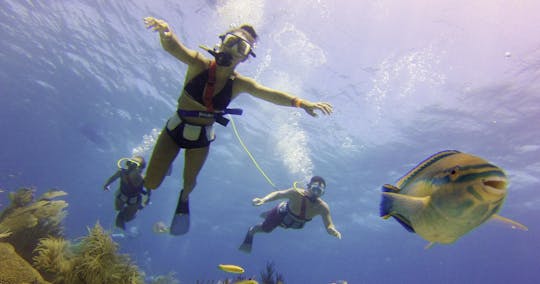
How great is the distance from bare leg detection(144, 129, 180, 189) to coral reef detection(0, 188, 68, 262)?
279cm

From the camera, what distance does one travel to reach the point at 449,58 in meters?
13.3

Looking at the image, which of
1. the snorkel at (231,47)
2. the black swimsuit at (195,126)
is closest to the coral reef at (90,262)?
the black swimsuit at (195,126)

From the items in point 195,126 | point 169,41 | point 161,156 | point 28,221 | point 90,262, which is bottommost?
point 90,262

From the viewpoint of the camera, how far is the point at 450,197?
144 cm

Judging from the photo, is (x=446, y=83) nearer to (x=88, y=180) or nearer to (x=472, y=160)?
(x=472, y=160)

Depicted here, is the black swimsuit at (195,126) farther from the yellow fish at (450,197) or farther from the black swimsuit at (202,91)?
the yellow fish at (450,197)

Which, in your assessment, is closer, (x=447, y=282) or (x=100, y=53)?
(x=100, y=53)

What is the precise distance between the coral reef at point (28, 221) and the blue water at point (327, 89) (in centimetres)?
184

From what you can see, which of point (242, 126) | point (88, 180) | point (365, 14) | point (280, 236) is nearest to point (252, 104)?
point (242, 126)

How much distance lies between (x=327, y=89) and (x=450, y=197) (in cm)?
1635

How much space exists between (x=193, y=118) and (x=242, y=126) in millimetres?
19509

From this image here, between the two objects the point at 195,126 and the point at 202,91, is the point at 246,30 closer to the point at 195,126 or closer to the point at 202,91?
the point at 202,91

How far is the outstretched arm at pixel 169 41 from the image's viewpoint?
3.97m

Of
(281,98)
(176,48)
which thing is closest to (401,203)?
(281,98)
